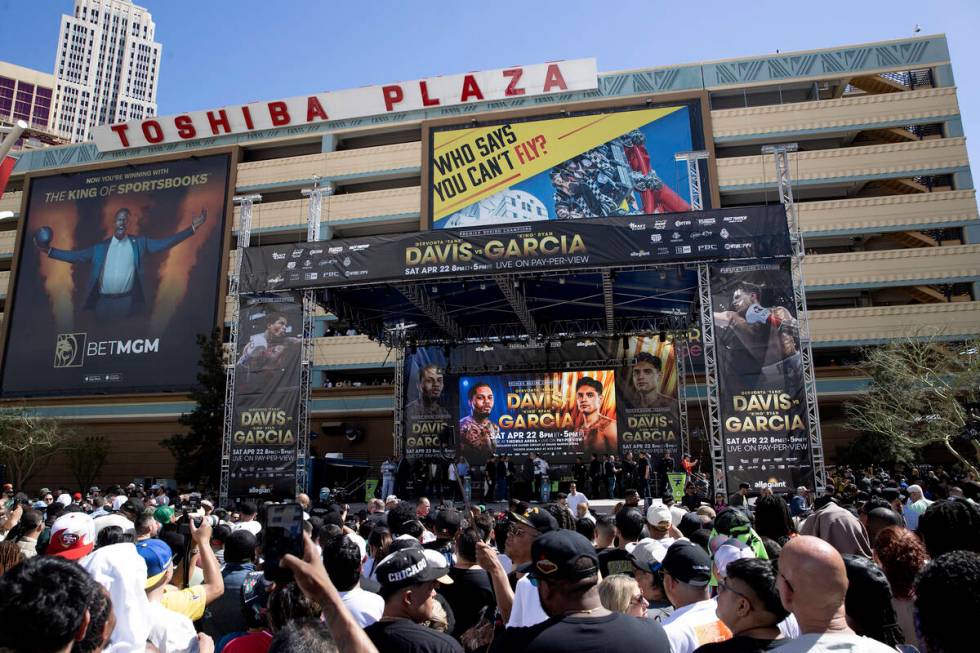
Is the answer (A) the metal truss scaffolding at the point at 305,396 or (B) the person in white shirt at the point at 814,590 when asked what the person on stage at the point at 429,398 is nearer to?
(A) the metal truss scaffolding at the point at 305,396

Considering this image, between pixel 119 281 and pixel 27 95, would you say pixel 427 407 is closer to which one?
pixel 119 281

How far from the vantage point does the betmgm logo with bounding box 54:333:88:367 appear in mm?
34750

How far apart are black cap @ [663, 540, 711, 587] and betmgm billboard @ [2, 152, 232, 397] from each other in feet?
109

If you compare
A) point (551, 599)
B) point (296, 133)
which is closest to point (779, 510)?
point (551, 599)

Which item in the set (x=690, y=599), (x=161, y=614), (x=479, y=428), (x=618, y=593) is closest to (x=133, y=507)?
(x=161, y=614)

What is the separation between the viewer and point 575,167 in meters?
31.2

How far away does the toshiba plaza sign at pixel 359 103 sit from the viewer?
1293 inches

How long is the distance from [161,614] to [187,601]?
1.47ft

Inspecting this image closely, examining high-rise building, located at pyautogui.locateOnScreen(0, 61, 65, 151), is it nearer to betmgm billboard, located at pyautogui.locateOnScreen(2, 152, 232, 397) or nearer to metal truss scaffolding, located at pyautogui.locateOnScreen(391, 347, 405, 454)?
betmgm billboard, located at pyautogui.locateOnScreen(2, 152, 232, 397)

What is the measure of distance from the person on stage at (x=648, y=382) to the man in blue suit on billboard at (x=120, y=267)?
78.5 ft

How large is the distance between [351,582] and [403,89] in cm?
3426

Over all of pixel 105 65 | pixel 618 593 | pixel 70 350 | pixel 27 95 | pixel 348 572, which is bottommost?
pixel 618 593

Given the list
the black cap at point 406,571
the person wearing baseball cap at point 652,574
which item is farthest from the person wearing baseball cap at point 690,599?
the black cap at point 406,571

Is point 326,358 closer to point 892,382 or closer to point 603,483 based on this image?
point 603,483
